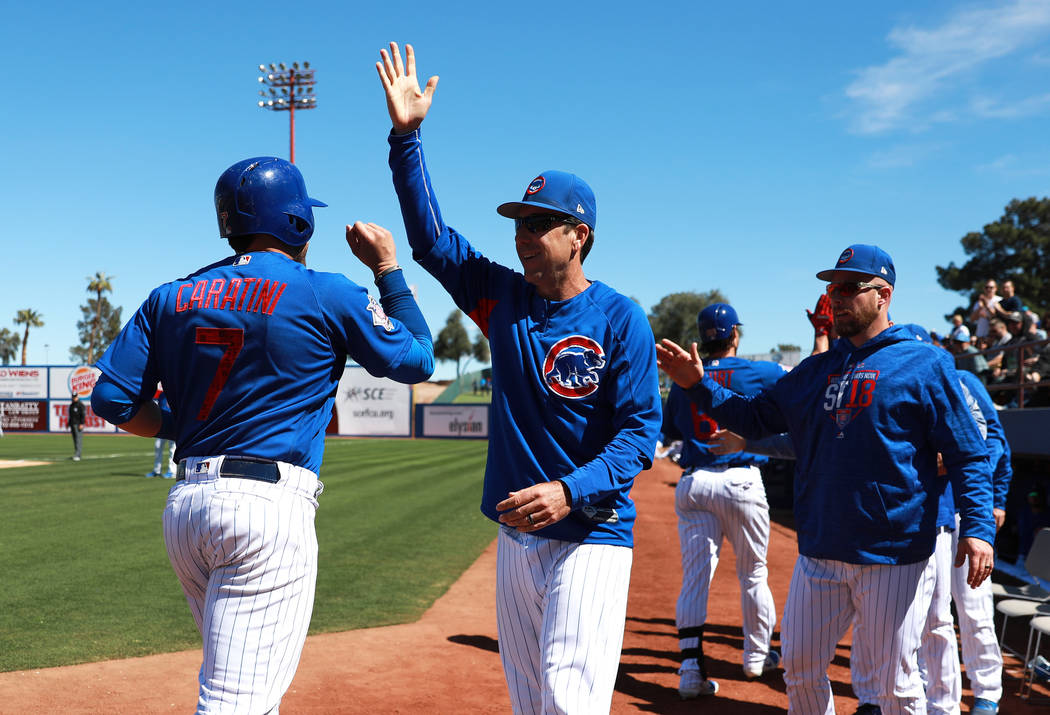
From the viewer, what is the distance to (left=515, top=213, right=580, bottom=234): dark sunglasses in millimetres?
2834

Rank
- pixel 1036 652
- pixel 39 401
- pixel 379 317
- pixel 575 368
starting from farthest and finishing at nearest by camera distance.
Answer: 1. pixel 39 401
2. pixel 1036 652
3. pixel 575 368
4. pixel 379 317

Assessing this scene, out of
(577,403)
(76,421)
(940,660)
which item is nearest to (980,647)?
(940,660)

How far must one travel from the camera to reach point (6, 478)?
16.9 m

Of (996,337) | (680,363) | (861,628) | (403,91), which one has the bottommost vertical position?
(861,628)

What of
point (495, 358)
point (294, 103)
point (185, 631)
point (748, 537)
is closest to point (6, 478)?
point (185, 631)

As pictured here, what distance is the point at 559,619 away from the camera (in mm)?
2613

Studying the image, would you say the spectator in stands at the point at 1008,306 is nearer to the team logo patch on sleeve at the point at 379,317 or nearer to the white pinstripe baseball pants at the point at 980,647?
the white pinstripe baseball pants at the point at 980,647

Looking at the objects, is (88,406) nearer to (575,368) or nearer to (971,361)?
(971,361)

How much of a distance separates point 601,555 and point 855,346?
1.78 m

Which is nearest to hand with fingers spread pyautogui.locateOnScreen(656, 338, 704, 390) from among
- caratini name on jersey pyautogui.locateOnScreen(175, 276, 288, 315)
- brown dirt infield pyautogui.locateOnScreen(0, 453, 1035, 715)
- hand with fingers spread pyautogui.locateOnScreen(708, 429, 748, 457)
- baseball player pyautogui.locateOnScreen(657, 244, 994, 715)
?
baseball player pyautogui.locateOnScreen(657, 244, 994, 715)

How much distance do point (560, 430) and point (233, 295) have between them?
1.09m

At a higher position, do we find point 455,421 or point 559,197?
point 559,197

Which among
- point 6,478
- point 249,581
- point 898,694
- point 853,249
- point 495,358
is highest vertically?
point 853,249

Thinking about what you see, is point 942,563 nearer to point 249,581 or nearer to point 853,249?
point 853,249
